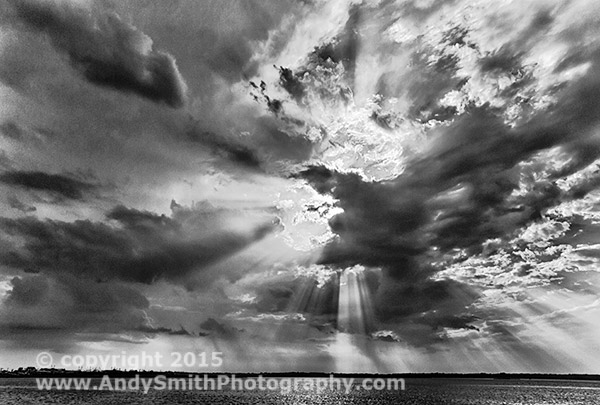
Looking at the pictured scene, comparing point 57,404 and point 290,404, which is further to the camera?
point 290,404

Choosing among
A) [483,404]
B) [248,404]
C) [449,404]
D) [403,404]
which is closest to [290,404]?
[248,404]

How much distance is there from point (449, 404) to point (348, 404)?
106 ft

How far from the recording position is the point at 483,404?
14038 centimetres

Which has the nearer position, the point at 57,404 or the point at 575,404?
the point at 57,404

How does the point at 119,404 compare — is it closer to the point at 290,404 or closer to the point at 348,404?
the point at 290,404

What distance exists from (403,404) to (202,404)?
6245 cm

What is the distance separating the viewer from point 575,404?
14412cm

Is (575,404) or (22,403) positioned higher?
(22,403)

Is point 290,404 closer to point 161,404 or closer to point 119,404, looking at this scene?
point 161,404

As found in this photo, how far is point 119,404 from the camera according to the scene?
123312 millimetres

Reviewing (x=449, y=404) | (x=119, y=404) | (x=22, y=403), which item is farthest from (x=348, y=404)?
(x=22, y=403)

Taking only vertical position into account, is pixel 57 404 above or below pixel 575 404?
above

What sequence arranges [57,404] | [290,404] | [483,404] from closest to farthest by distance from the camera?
[57,404]
[290,404]
[483,404]

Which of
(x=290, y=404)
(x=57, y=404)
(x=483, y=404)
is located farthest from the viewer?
(x=483, y=404)
